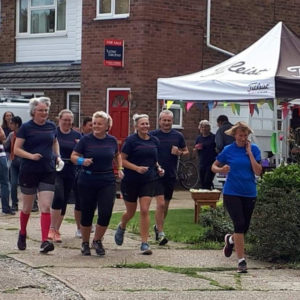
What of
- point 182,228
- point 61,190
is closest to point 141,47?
point 182,228

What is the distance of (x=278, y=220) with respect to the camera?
1134cm

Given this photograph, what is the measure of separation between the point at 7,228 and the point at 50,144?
310cm

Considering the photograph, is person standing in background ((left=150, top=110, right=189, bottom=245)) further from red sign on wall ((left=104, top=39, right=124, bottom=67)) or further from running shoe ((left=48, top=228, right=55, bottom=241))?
red sign on wall ((left=104, top=39, right=124, bottom=67))

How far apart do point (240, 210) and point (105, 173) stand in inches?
68.4

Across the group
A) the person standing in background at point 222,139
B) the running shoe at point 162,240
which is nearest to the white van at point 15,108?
the person standing in background at point 222,139

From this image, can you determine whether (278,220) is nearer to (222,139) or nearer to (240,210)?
(240,210)

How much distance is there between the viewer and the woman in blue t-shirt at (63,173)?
12.7 m

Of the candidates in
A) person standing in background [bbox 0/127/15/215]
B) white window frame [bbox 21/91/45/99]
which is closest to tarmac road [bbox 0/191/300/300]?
person standing in background [bbox 0/127/15/215]

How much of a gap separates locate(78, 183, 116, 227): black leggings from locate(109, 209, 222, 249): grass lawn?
68.9 inches

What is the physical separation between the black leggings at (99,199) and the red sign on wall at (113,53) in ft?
38.2

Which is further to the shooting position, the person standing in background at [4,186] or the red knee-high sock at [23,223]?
the person standing in background at [4,186]

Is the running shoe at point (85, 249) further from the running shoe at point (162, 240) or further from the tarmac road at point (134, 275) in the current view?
the running shoe at point (162, 240)

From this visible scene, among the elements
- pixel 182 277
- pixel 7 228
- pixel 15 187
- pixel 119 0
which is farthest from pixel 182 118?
pixel 182 277

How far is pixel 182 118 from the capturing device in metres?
23.5
